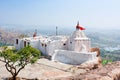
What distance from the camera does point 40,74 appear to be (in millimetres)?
20859

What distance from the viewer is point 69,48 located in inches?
1177

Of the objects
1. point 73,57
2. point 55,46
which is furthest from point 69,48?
point 73,57

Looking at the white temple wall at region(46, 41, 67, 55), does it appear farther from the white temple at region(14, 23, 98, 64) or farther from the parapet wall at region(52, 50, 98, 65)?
the parapet wall at region(52, 50, 98, 65)

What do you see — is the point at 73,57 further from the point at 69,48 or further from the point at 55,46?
the point at 55,46

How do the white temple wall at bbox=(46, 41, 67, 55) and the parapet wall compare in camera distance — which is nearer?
the parapet wall

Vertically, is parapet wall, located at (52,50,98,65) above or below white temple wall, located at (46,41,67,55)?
below

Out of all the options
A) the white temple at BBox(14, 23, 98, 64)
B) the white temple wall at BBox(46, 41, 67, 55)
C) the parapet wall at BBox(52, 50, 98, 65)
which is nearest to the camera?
the parapet wall at BBox(52, 50, 98, 65)

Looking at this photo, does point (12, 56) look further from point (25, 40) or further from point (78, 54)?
point (25, 40)

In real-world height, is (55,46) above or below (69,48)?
above

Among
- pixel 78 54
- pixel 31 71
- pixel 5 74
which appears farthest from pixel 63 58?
pixel 5 74

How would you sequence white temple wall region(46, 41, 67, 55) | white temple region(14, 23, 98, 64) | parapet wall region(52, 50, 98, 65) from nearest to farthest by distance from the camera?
parapet wall region(52, 50, 98, 65) → white temple region(14, 23, 98, 64) → white temple wall region(46, 41, 67, 55)

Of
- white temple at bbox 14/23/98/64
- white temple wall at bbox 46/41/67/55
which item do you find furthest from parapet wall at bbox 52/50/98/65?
white temple wall at bbox 46/41/67/55

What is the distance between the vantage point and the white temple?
26.6 metres

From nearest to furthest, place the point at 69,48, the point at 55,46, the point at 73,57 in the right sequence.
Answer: the point at 73,57, the point at 55,46, the point at 69,48
